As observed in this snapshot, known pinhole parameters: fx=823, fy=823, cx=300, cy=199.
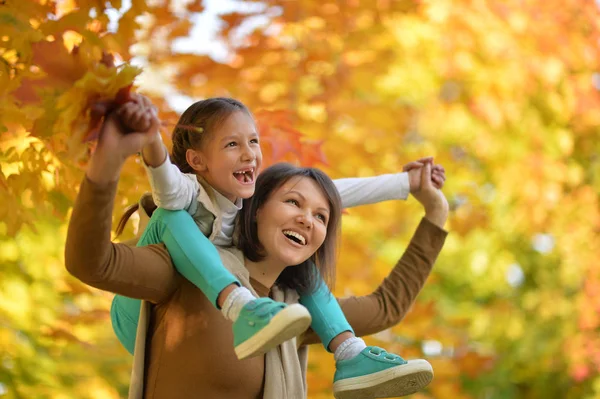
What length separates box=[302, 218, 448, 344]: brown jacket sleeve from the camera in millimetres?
2361

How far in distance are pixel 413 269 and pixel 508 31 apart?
4.45 m

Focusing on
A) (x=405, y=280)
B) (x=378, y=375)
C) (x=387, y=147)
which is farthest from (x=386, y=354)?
(x=387, y=147)

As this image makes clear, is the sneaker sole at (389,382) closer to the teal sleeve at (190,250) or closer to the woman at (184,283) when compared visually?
the woman at (184,283)

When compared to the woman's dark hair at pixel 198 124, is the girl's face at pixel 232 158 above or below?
below

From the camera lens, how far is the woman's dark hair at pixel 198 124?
1.96 metres

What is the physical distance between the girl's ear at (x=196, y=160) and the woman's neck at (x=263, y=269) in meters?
0.26

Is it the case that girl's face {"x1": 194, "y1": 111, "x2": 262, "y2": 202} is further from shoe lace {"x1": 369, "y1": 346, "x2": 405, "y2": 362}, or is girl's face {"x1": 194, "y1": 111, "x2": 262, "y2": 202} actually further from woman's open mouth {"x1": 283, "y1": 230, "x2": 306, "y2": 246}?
shoe lace {"x1": 369, "y1": 346, "x2": 405, "y2": 362}

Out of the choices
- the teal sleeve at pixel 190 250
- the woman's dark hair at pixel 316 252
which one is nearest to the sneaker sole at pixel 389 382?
the woman's dark hair at pixel 316 252

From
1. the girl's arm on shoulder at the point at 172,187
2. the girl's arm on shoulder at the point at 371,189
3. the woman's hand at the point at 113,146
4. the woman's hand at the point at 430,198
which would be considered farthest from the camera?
the woman's hand at the point at 430,198

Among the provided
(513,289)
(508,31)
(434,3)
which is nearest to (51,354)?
(434,3)

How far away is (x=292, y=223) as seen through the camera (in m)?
2.00

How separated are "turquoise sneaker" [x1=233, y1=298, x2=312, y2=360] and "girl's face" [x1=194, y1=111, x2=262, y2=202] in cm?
34

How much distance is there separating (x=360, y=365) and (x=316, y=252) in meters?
0.36

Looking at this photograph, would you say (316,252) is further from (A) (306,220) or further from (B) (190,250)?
(B) (190,250)
